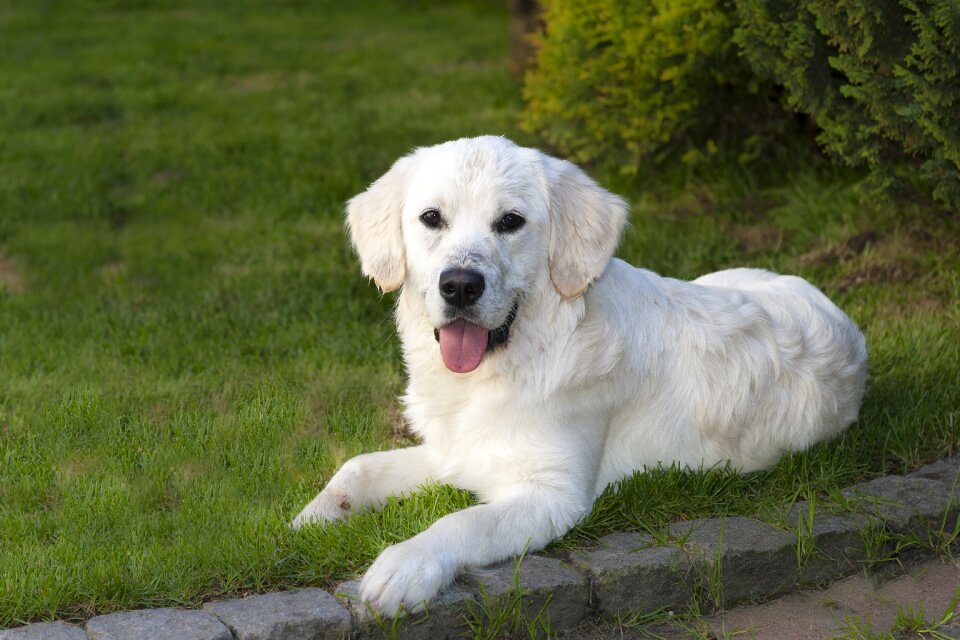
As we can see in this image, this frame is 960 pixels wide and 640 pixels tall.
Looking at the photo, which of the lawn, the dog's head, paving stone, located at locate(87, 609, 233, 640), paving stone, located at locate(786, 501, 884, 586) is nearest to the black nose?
the dog's head

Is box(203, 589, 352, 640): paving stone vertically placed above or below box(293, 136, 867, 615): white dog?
below

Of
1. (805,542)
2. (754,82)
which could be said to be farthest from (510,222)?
(754,82)

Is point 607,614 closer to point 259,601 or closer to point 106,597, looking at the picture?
point 259,601

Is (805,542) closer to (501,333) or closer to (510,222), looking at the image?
(501,333)

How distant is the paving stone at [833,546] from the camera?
4164 mm

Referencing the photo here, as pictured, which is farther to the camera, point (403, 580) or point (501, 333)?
point (501, 333)

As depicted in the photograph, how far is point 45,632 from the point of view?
344 cm

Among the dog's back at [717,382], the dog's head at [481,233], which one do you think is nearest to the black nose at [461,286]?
the dog's head at [481,233]

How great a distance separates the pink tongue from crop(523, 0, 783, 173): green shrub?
152 inches

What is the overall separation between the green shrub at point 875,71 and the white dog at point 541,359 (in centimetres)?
144

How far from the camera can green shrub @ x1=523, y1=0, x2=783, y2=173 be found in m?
7.48

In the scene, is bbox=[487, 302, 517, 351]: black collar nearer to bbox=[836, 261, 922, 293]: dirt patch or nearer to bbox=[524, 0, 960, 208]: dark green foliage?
bbox=[524, 0, 960, 208]: dark green foliage

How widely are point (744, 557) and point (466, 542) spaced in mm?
985

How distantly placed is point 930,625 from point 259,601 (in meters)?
2.18
